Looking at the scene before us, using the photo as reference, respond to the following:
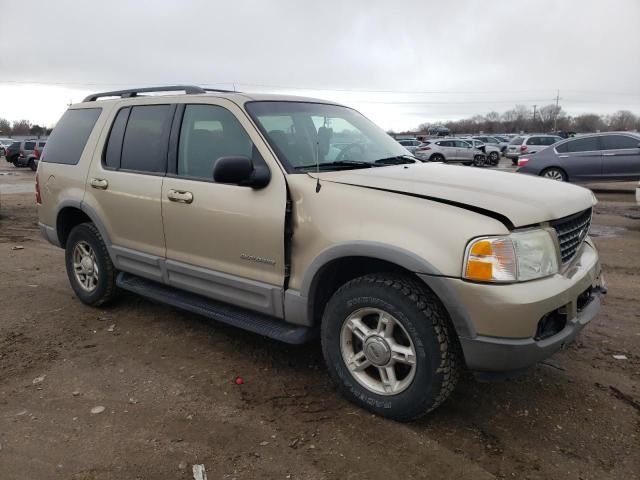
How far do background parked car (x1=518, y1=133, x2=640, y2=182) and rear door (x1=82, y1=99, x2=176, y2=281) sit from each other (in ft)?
40.7

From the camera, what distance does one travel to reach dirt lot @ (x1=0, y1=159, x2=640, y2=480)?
270 cm

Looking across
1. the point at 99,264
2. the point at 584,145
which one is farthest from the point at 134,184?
the point at 584,145

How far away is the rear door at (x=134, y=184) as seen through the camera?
13.5 feet

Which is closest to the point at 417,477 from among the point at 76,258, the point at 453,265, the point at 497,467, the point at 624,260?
the point at 497,467

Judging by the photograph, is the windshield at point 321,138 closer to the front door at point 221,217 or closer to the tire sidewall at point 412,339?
the front door at point 221,217

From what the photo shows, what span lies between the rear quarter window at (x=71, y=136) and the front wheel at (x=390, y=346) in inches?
123

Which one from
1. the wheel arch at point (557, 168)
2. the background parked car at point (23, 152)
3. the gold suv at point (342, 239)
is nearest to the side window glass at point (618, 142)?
the wheel arch at point (557, 168)

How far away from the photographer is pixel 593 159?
1406cm

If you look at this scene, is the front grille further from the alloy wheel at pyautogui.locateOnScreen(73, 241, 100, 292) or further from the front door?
the alloy wheel at pyautogui.locateOnScreen(73, 241, 100, 292)

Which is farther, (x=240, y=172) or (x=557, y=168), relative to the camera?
(x=557, y=168)

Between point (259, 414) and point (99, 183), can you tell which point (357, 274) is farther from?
point (99, 183)

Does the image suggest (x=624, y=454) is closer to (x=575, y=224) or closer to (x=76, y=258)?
(x=575, y=224)

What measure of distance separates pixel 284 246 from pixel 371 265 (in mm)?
558

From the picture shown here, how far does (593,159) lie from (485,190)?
42.5 feet
